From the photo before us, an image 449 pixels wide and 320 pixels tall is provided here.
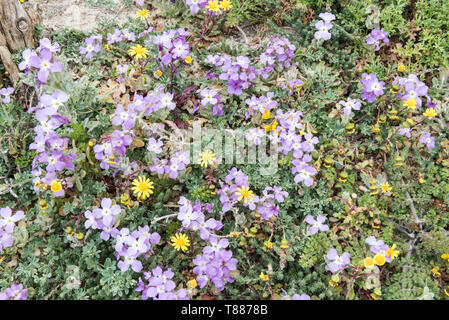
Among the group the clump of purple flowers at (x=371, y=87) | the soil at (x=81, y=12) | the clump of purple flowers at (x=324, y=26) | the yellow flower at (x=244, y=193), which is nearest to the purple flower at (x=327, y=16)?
the clump of purple flowers at (x=324, y=26)

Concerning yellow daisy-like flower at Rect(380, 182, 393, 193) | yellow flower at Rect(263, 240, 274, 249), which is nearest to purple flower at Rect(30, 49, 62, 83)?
yellow flower at Rect(263, 240, 274, 249)

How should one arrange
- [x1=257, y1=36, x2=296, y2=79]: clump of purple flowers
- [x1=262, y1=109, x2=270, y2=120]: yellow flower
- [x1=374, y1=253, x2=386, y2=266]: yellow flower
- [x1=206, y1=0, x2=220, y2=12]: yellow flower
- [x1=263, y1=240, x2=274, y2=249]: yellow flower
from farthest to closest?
[x1=206, y1=0, x2=220, y2=12]: yellow flower → [x1=257, y1=36, x2=296, y2=79]: clump of purple flowers → [x1=262, y1=109, x2=270, y2=120]: yellow flower → [x1=263, y1=240, x2=274, y2=249]: yellow flower → [x1=374, y1=253, x2=386, y2=266]: yellow flower

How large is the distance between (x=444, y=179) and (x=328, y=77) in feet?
6.04

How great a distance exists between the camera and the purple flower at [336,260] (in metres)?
3.39

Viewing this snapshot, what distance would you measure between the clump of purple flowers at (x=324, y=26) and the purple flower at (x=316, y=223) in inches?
89.8

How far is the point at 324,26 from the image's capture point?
4598mm

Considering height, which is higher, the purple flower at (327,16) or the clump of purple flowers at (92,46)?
the purple flower at (327,16)

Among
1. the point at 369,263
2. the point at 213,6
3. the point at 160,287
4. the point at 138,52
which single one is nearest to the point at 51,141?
the point at 138,52

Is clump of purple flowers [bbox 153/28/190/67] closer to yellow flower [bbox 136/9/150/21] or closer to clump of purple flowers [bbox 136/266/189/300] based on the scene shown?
yellow flower [bbox 136/9/150/21]

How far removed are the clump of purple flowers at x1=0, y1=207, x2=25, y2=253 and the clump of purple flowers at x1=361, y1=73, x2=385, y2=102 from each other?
Answer: 3.99m

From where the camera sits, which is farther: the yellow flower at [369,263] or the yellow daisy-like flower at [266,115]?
the yellow daisy-like flower at [266,115]

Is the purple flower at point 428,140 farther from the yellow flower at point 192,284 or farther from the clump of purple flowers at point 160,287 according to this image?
the clump of purple flowers at point 160,287

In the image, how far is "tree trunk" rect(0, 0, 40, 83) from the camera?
421cm

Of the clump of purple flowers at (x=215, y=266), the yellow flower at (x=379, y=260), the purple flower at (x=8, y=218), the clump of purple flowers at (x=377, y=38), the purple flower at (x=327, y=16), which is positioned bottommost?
the clump of purple flowers at (x=215, y=266)
